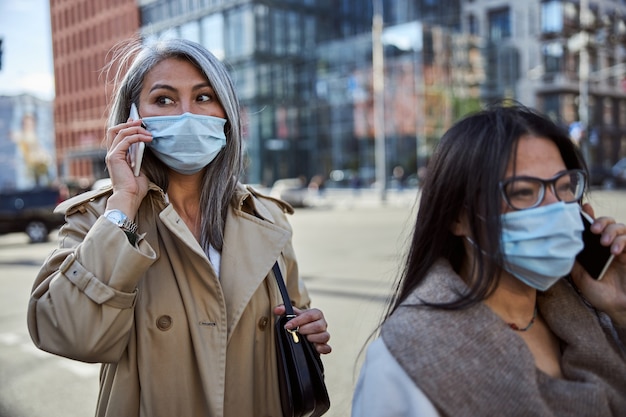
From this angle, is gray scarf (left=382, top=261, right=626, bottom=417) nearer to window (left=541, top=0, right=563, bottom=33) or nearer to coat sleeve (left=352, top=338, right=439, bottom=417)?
coat sleeve (left=352, top=338, right=439, bottom=417)

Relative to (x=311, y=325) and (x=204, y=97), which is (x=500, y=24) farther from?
(x=311, y=325)

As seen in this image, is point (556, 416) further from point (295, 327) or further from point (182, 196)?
point (182, 196)

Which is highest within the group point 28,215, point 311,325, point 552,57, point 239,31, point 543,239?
point 239,31

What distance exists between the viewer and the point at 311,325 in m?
2.03

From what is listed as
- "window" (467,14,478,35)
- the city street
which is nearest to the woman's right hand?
the city street

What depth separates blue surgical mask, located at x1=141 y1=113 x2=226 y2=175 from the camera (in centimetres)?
201

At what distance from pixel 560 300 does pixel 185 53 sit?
4.78 feet

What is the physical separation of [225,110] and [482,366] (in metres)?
1.30

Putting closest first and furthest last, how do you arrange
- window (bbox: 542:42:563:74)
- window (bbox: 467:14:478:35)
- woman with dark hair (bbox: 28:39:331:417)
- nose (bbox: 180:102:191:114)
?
woman with dark hair (bbox: 28:39:331:417) → nose (bbox: 180:102:191:114) → window (bbox: 542:42:563:74) → window (bbox: 467:14:478:35)

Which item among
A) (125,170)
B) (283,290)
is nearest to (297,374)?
(283,290)

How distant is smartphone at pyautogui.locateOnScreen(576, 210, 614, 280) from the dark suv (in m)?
16.9

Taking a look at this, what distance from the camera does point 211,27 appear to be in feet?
131

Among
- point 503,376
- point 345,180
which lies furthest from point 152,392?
point 345,180

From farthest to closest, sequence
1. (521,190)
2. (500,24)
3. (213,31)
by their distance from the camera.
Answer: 1. (500,24)
2. (213,31)
3. (521,190)
